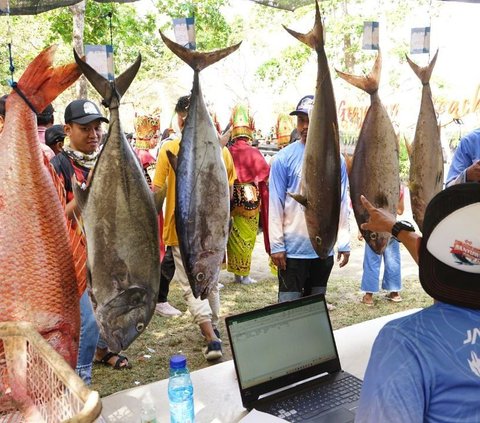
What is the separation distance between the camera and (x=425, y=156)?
2.37 m

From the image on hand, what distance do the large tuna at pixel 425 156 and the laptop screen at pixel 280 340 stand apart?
2.81 ft

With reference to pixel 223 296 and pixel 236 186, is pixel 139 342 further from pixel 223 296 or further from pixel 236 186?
pixel 236 186

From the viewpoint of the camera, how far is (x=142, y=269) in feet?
5.26

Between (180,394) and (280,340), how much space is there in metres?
0.39

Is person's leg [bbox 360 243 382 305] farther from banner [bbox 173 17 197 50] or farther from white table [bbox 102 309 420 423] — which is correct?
banner [bbox 173 17 197 50]

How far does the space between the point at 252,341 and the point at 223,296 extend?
3925 mm

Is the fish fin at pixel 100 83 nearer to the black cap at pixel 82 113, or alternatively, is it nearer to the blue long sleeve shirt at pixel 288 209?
the black cap at pixel 82 113

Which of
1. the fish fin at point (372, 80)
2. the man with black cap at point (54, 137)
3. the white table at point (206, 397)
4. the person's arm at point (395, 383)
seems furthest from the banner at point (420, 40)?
the man with black cap at point (54, 137)

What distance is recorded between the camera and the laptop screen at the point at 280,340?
1.63 metres

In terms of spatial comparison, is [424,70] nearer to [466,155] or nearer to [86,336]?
[466,155]

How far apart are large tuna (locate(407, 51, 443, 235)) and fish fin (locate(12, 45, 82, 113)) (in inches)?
63.8

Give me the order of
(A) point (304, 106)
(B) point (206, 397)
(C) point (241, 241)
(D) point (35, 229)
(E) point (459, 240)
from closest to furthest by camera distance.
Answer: (E) point (459, 240), (D) point (35, 229), (B) point (206, 397), (A) point (304, 106), (C) point (241, 241)

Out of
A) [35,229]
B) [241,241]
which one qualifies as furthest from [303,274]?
[35,229]

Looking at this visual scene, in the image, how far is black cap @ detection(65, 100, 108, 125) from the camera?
236 centimetres
